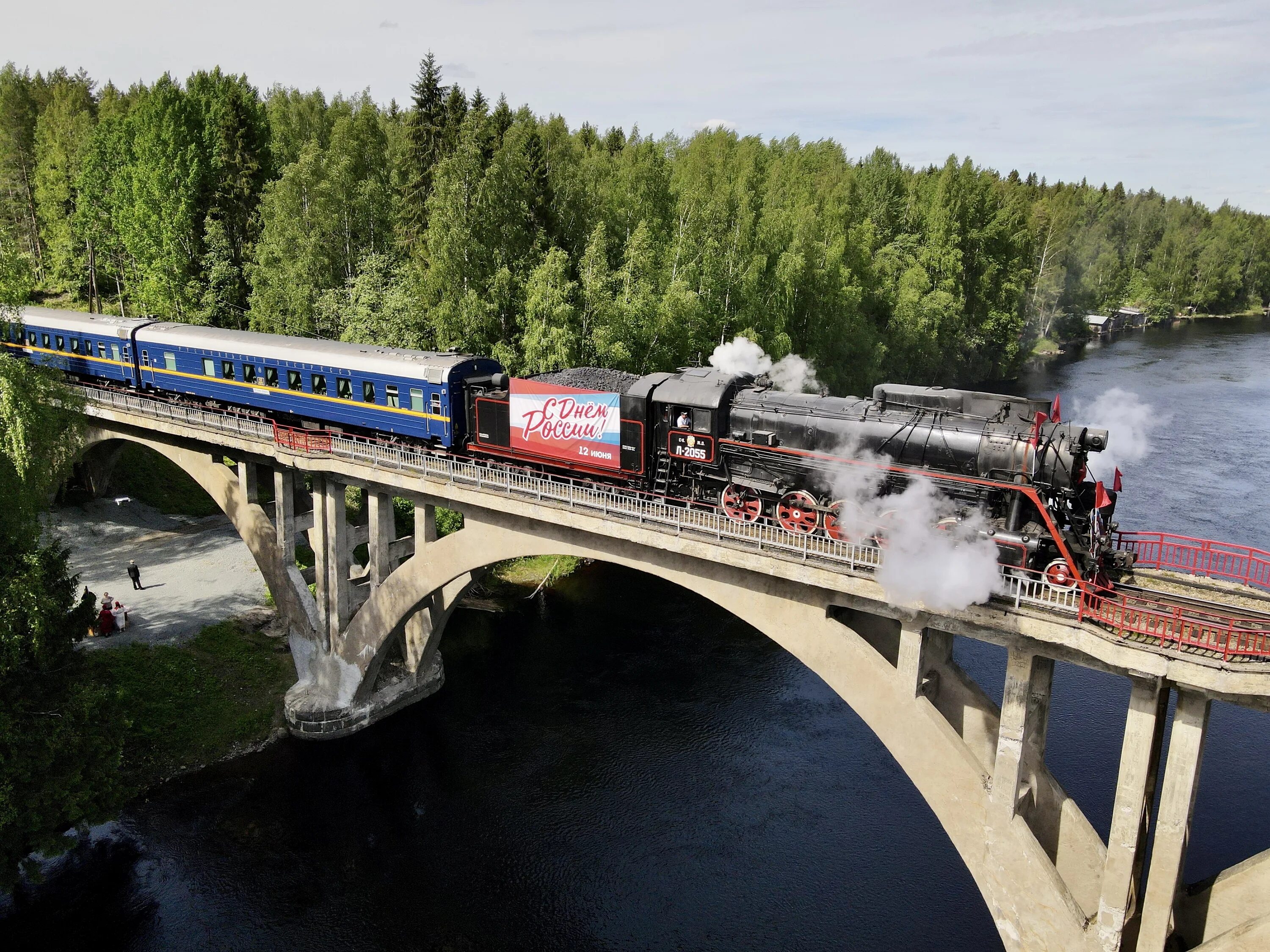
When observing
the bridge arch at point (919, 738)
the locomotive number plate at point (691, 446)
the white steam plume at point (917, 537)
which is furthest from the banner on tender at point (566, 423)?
the white steam plume at point (917, 537)

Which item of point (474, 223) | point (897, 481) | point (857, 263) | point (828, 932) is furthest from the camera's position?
point (857, 263)

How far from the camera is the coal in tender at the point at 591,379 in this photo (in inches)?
Answer: 1027

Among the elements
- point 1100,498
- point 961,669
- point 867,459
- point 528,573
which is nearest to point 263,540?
point 528,573

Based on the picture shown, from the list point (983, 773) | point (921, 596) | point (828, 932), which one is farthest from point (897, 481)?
point (828, 932)

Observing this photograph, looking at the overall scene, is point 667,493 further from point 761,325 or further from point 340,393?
point 761,325

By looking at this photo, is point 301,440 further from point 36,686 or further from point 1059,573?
point 1059,573

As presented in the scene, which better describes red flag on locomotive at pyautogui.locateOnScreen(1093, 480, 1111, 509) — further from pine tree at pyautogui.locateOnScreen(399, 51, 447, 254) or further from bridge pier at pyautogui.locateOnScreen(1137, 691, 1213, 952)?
pine tree at pyautogui.locateOnScreen(399, 51, 447, 254)

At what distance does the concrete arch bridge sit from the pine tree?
84.9 feet

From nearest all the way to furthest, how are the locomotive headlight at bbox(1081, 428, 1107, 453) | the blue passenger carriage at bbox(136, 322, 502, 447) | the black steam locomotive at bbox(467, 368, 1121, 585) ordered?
1. the locomotive headlight at bbox(1081, 428, 1107, 453)
2. the black steam locomotive at bbox(467, 368, 1121, 585)
3. the blue passenger carriage at bbox(136, 322, 502, 447)

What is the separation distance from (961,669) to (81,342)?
3819 cm

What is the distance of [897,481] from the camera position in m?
19.9

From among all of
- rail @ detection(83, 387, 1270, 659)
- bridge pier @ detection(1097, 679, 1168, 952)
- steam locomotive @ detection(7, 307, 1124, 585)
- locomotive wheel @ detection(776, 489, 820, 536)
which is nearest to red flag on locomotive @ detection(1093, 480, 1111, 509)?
steam locomotive @ detection(7, 307, 1124, 585)

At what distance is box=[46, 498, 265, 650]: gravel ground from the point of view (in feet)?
115

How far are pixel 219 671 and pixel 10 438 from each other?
12.8 metres
